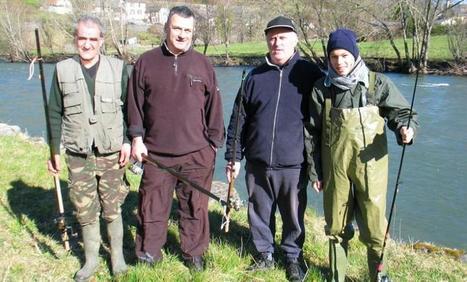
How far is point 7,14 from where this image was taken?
4097 cm

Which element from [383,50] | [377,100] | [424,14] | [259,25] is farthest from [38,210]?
[259,25]

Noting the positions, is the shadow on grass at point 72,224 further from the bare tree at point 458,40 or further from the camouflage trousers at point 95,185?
the bare tree at point 458,40

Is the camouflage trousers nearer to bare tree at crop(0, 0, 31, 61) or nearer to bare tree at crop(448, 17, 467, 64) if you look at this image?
bare tree at crop(448, 17, 467, 64)

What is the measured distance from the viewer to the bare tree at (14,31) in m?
38.8

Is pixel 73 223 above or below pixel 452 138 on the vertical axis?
above

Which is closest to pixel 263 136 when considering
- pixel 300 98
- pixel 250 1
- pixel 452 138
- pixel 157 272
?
pixel 300 98

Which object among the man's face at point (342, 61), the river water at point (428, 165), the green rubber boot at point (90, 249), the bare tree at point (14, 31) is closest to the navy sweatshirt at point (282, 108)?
the man's face at point (342, 61)

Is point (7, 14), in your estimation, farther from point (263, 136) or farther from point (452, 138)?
point (263, 136)

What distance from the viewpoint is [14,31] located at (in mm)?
40031

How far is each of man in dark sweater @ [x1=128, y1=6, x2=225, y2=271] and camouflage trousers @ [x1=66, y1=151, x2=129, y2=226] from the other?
0.63 ft

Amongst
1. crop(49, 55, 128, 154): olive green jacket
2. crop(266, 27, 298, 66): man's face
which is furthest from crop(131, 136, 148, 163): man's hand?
crop(266, 27, 298, 66): man's face

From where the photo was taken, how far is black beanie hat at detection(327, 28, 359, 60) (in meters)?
3.16

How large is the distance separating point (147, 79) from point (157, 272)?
1487mm

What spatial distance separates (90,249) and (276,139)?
175cm
